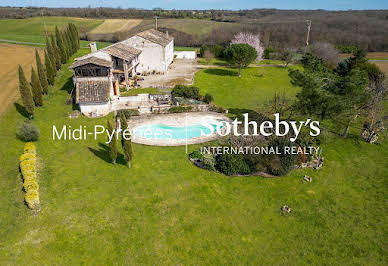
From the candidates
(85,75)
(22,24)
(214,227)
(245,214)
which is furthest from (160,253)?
(22,24)

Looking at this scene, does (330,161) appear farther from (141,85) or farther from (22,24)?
(22,24)

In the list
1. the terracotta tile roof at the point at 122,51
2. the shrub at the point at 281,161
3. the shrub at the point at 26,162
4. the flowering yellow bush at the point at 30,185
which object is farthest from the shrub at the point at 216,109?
the flowering yellow bush at the point at 30,185

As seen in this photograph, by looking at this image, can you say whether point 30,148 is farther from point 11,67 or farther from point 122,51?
point 11,67

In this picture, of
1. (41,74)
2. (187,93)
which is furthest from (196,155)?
(41,74)

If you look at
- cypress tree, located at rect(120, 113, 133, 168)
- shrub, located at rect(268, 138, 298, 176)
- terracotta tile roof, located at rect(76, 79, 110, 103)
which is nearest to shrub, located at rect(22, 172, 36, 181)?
cypress tree, located at rect(120, 113, 133, 168)

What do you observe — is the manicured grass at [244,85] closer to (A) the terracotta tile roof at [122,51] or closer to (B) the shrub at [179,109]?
(B) the shrub at [179,109]

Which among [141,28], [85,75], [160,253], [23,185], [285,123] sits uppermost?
[141,28]
